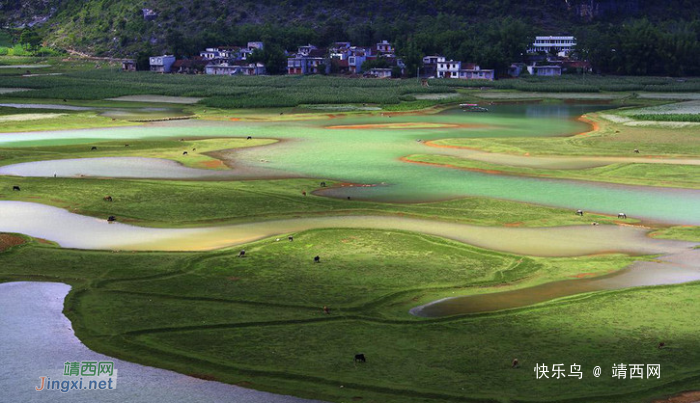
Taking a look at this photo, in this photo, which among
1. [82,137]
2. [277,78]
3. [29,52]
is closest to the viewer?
[82,137]

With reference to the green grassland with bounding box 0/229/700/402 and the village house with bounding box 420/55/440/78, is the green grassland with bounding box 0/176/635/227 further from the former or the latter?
the village house with bounding box 420/55/440/78

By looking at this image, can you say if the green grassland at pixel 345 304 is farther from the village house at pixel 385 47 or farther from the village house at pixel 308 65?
the village house at pixel 385 47

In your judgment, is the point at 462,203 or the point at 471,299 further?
the point at 462,203

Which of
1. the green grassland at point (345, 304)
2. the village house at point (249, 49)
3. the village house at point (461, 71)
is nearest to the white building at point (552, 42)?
the village house at point (461, 71)

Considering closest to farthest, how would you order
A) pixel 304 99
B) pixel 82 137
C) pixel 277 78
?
pixel 82 137, pixel 304 99, pixel 277 78

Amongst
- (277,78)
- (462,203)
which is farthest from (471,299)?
(277,78)

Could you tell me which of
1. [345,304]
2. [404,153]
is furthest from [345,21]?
[345,304]

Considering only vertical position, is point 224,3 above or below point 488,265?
above

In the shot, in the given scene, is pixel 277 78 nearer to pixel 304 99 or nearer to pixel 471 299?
pixel 304 99

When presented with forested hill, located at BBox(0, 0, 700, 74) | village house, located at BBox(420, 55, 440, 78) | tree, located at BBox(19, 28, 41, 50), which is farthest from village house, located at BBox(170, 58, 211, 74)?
tree, located at BBox(19, 28, 41, 50)
